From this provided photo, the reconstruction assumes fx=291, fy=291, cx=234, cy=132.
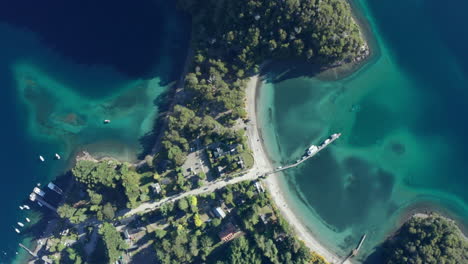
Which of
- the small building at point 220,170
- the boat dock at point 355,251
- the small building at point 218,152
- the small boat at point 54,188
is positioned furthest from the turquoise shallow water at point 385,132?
the small boat at point 54,188

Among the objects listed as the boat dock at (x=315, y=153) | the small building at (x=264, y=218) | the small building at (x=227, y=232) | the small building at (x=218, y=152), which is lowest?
the small building at (x=264, y=218)

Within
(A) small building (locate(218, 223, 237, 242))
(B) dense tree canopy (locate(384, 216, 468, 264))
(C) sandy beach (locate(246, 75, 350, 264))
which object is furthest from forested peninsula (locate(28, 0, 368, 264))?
(B) dense tree canopy (locate(384, 216, 468, 264))

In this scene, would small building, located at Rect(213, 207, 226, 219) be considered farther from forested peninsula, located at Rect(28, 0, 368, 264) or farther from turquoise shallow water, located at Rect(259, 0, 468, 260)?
turquoise shallow water, located at Rect(259, 0, 468, 260)

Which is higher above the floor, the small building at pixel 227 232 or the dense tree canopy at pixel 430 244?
the small building at pixel 227 232

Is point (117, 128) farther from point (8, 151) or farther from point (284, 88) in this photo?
point (284, 88)

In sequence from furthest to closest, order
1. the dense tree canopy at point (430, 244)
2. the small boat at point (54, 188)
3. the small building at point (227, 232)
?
the small boat at point (54, 188) → the small building at point (227, 232) → the dense tree canopy at point (430, 244)

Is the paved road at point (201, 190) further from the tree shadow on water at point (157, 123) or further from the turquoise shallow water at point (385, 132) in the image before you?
the tree shadow on water at point (157, 123)
